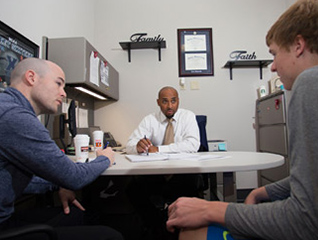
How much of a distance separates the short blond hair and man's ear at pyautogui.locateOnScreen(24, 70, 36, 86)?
3.16ft

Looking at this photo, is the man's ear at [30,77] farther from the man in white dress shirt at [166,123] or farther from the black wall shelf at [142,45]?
the black wall shelf at [142,45]

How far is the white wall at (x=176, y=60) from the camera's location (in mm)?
2773

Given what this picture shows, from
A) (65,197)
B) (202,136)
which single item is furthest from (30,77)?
(202,136)

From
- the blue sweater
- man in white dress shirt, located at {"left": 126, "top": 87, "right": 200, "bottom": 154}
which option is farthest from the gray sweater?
man in white dress shirt, located at {"left": 126, "top": 87, "right": 200, "bottom": 154}

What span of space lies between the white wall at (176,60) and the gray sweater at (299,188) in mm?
2363

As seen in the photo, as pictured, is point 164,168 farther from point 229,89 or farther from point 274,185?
point 229,89

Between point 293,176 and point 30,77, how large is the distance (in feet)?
3.38

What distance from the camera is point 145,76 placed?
9.25 ft

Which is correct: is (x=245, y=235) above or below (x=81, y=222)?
above

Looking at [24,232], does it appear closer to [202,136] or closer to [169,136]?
[169,136]

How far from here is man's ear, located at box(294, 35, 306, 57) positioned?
0.51m

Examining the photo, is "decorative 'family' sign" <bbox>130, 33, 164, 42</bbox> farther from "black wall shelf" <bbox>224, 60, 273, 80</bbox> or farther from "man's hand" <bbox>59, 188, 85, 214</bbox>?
"man's hand" <bbox>59, 188, 85, 214</bbox>

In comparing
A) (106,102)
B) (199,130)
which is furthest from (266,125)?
(106,102)

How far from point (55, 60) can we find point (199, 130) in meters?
1.42
